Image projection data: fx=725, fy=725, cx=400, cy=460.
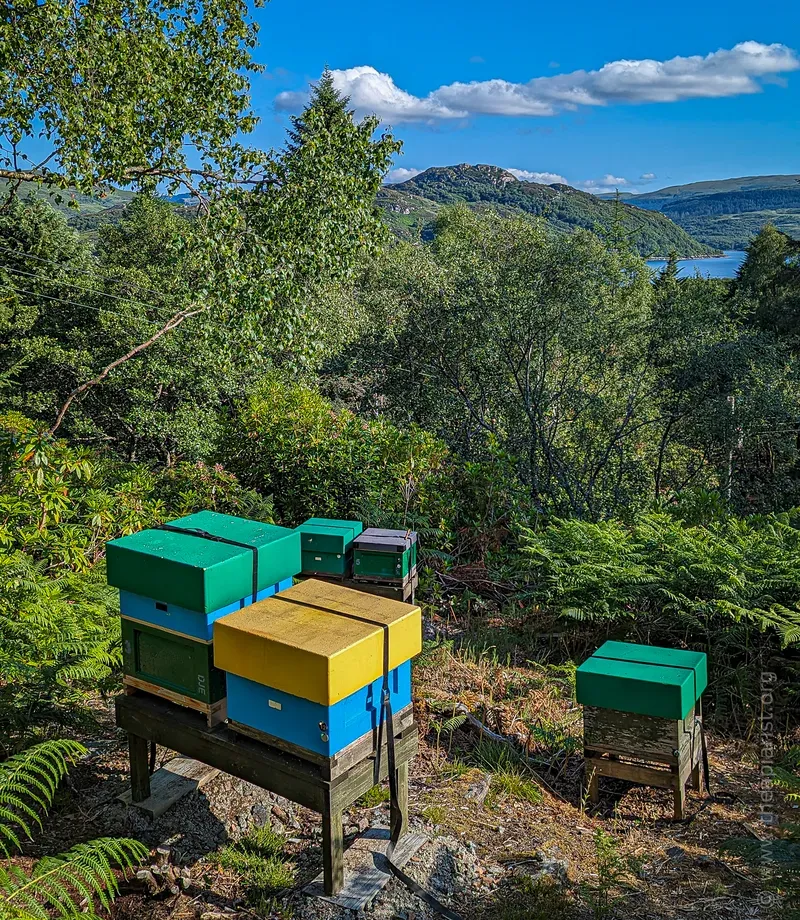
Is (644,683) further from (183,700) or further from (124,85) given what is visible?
(124,85)

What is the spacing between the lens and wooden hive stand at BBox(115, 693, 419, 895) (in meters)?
3.25

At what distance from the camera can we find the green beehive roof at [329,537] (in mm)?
6594

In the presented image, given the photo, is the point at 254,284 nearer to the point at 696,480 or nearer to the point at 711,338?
the point at 711,338

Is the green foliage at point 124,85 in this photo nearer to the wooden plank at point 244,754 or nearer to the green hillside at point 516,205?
the green hillside at point 516,205

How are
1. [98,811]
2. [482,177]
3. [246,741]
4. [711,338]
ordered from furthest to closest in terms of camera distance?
[482,177]
[711,338]
[98,811]
[246,741]

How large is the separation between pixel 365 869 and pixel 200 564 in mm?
1697

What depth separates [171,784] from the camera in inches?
163

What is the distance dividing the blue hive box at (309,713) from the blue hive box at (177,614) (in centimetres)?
28

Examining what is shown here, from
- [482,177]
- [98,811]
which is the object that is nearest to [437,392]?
[98,811]

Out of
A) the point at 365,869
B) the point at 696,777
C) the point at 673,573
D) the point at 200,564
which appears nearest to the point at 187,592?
the point at 200,564

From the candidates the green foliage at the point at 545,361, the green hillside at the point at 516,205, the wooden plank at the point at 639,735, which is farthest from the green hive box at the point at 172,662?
the green hillside at the point at 516,205

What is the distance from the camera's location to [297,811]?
164 inches

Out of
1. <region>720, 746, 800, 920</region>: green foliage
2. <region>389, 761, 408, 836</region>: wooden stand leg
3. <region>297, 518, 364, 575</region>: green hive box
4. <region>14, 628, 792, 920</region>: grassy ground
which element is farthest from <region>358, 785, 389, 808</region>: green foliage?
<region>297, 518, 364, 575</region>: green hive box

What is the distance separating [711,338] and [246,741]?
8392mm
